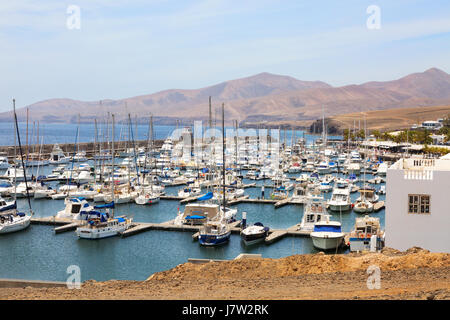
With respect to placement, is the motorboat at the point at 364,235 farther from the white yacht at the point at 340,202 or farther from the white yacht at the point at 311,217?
the white yacht at the point at 340,202

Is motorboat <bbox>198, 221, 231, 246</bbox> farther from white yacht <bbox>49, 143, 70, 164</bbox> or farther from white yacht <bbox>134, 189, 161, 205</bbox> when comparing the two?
white yacht <bbox>49, 143, 70, 164</bbox>

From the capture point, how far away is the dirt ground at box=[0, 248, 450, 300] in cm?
1180

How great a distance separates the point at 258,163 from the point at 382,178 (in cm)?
2221

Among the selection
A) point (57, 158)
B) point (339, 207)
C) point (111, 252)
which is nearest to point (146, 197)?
point (111, 252)

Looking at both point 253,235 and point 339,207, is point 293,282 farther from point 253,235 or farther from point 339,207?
point 339,207

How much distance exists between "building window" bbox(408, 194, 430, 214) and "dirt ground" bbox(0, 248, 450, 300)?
5.60 ft

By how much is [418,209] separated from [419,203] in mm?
239

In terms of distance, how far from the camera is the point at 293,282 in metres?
14.5

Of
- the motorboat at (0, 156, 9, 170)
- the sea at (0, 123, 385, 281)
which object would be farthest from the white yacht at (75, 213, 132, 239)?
the motorboat at (0, 156, 9, 170)

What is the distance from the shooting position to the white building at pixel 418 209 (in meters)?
18.8

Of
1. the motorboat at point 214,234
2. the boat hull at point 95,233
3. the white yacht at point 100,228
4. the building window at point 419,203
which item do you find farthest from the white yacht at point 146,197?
the building window at point 419,203

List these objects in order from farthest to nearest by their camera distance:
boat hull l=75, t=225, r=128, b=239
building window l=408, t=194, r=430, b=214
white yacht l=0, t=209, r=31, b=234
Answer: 1. white yacht l=0, t=209, r=31, b=234
2. boat hull l=75, t=225, r=128, b=239
3. building window l=408, t=194, r=430, b=214

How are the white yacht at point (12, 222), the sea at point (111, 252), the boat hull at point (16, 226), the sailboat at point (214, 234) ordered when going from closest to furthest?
the sea at point (111, 252), the sailboat at point (214, 234), the boat hull at point (16, 226), the white yacht at point (12, 222)

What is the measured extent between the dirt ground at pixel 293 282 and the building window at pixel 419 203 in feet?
5.60
